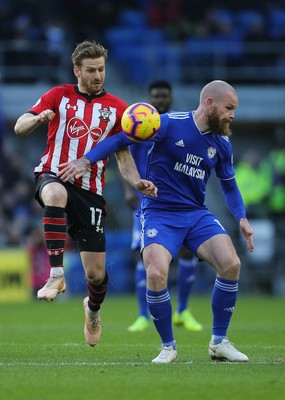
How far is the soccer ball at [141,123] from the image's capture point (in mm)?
8219

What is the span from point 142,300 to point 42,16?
13.8m

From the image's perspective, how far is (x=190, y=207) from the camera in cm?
857

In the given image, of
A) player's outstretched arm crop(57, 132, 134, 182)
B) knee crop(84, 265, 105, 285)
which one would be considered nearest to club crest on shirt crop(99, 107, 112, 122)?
player's outstretched arm crop(57, 132, 134, 182)

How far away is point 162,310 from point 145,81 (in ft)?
50.2

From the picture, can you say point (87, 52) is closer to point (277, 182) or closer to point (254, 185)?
point (254, 185)

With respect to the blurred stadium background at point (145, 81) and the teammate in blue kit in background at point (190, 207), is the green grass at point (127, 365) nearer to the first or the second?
the teammate in blue kit in background at point (190, 207)

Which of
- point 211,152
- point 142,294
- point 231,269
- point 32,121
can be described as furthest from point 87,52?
point 142,294

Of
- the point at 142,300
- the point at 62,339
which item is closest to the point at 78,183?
the point at 62,339

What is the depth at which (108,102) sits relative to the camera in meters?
9.01

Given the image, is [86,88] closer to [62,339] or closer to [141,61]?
[62,339]

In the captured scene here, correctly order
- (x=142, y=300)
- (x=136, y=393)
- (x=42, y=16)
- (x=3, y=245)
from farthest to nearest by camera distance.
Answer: (x=42, y=16) < (x=3, y=245) < (x=142, y=300) < (x=136, y=393)

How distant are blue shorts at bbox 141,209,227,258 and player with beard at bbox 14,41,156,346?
1.25 feet

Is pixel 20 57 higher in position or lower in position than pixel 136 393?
higher

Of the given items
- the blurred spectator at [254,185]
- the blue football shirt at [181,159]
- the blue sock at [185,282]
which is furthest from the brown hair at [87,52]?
the blurred spectator at [254,185]
